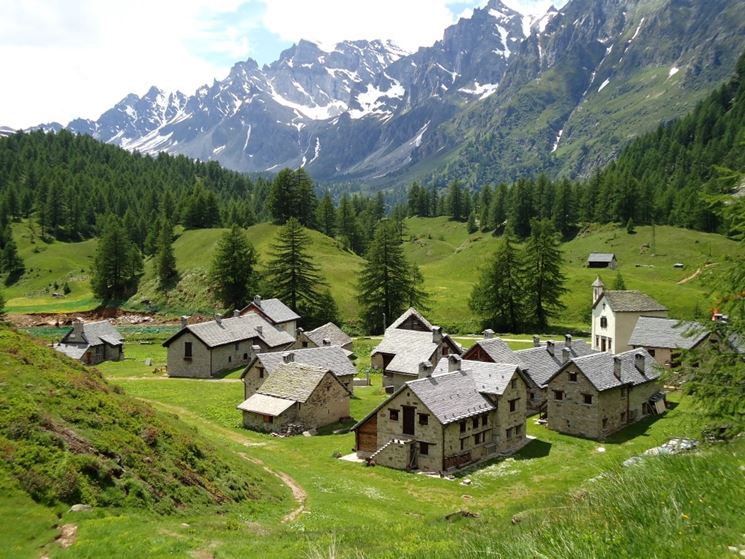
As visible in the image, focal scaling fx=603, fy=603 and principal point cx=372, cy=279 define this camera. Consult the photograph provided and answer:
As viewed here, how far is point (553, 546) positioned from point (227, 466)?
86.7ft

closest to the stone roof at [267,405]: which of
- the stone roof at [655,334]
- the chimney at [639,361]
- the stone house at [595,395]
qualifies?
the stone house at [595,395]

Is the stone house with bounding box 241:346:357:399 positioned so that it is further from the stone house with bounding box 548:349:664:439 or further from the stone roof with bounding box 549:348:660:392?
the stone roof with bounding box 549:348:660:392

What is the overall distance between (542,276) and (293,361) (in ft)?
175

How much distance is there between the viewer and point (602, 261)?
135 meters

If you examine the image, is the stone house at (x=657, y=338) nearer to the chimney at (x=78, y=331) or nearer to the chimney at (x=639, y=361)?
the chimney at (x=639, y=361)

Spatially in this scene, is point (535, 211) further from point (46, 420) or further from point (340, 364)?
point (46, 420)

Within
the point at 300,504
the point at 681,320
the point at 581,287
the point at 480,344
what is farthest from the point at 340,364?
the point at 581,287

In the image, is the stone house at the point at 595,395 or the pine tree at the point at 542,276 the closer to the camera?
the stone house at the point at 595,395

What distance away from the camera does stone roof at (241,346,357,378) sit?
→ 192 feet

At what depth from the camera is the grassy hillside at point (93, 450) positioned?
22094mm

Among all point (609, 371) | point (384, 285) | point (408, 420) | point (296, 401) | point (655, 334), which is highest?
point (384, 285)

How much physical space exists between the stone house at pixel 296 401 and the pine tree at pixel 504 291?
47.6 m

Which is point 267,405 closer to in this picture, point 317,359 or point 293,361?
point 293,361

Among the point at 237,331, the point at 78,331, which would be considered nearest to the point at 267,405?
the point at 237,331
